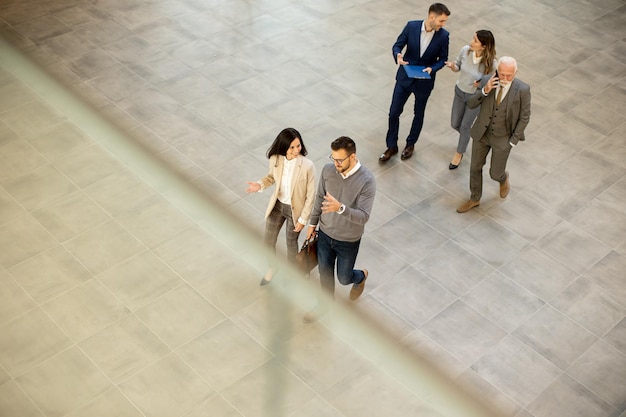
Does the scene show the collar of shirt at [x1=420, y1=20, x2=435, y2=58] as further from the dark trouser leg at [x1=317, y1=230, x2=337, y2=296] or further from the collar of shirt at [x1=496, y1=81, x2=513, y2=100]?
the dark trouser leg at [x1=317, y1=230, x2=337, y2=296]

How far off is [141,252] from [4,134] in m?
2.34

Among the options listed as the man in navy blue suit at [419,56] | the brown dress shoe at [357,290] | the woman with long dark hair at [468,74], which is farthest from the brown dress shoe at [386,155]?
the brown dress shoe at [357,290]

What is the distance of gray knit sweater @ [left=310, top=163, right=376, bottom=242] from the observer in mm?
5227

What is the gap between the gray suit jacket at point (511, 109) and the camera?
636 cm

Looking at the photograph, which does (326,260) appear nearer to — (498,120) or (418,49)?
(498,120)

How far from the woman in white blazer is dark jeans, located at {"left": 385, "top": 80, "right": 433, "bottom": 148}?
2064mm

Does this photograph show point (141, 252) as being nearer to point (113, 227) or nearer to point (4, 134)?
point (113, 227)

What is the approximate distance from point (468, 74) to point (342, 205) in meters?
2.62

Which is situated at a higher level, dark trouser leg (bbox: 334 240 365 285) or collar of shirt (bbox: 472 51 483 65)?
collar of shirt (bbox: 472 51 483 65)

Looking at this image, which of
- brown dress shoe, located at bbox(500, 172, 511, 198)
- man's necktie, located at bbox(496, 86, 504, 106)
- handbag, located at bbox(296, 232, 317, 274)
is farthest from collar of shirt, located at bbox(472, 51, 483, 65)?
handbag, located at bbox(296, 232, 317, 274)

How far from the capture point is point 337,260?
561cm

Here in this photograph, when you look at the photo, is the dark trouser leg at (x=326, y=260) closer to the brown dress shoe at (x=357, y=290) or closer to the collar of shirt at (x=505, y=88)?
the brown dress shoe at (x=357, y=290)

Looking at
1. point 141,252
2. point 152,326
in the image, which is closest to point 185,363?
point 152,326

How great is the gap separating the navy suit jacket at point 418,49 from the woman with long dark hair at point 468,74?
0.53 feet
